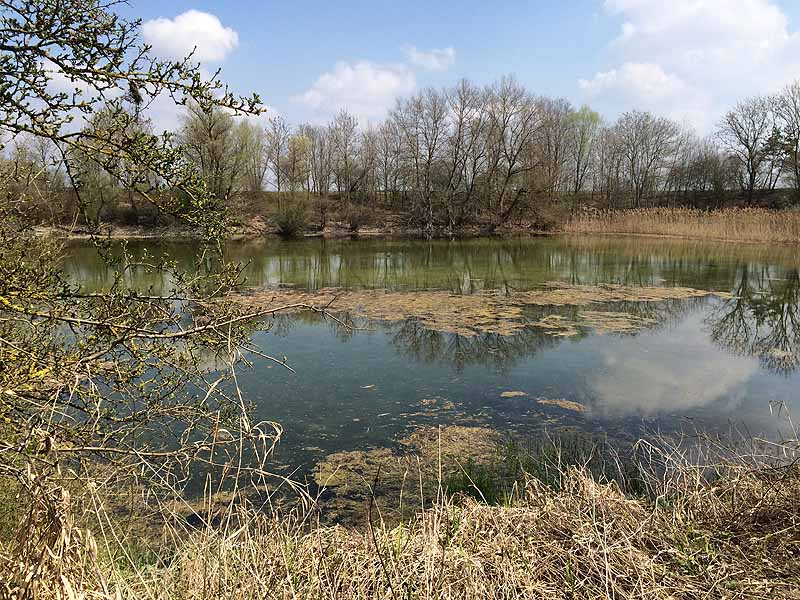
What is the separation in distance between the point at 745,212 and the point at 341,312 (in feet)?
73.8

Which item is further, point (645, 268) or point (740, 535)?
point (645, 268)

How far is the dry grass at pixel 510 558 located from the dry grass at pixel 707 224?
2378cm

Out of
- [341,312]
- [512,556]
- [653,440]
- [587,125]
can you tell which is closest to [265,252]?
[341,312]

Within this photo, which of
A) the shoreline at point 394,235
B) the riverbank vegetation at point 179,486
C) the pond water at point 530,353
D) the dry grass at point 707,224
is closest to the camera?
the riverbank vegetation at point 179,486

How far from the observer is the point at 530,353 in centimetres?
779

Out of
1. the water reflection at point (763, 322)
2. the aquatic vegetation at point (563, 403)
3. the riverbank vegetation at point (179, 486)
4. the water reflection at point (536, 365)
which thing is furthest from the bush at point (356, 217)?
the riverbank vegetation at point (179, 486)

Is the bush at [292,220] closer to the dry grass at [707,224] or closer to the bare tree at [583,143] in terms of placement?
the dry grass at [707,224]

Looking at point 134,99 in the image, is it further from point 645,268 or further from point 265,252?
point 265,252

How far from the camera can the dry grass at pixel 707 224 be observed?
22.1 m

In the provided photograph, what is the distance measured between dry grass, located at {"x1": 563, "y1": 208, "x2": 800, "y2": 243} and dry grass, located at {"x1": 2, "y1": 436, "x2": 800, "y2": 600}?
78.0 ft

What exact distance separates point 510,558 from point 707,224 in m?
26.9

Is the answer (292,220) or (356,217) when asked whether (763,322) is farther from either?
(356,217)

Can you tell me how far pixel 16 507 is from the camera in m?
3.07

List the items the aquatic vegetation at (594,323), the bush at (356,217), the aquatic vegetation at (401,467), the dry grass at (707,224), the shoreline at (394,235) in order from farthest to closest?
the bush at (356,217)
the shoreline at (394,235)
the dry grass at (707,224)
the aquatic vegetation at (594,323)
the aquatic vegetation at (401,467)
